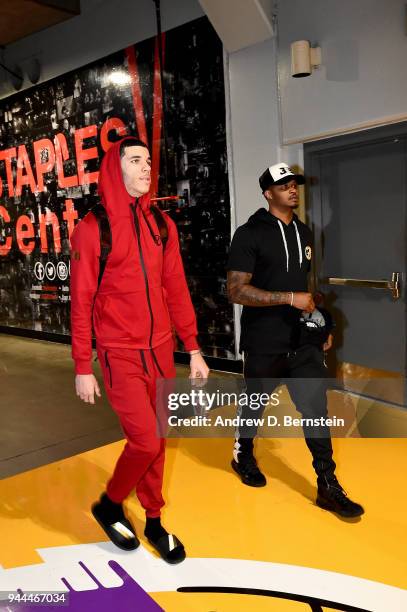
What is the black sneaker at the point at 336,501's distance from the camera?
2.37 meters

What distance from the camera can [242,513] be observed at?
2469 millimetres

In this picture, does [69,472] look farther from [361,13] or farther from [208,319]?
[361,13]

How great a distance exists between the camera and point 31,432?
3.79 metres

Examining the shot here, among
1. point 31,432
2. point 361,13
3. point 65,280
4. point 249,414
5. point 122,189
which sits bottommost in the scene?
point 31,432

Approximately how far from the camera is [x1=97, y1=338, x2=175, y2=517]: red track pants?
6.56 ft

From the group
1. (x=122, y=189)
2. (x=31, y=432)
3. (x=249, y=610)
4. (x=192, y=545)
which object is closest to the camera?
(x=249, y=610)

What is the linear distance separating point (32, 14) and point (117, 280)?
5.15 metres

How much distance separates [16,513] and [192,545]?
88cm

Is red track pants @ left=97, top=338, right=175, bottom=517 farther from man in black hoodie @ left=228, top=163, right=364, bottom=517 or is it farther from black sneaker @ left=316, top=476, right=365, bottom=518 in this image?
black sneaker @ left=316, top=476, right=365, bottom=518

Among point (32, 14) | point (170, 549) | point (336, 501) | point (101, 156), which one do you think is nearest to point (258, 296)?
point (336, 501)

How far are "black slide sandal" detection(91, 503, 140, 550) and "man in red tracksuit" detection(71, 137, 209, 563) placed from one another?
0.09 m

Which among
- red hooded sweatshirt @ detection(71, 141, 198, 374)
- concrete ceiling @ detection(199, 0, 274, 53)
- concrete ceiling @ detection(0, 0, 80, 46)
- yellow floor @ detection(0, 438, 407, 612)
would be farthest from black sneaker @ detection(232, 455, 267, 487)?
concrete ceiling @ detection(0, 0, 80, 46)

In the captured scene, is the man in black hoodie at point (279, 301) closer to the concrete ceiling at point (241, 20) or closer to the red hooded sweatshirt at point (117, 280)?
the red hooded sweatshirt at point (117, 280)

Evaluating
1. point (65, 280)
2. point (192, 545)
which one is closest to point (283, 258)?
point (192, 545)
